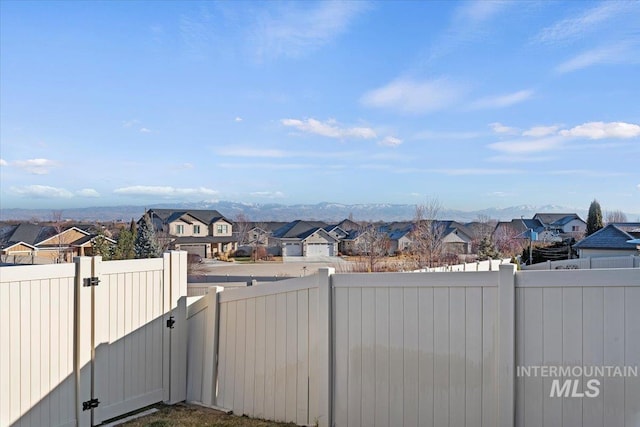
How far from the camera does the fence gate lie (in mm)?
4574

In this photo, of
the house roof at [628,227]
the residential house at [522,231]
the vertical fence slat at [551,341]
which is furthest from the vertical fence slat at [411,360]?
the house roof at [628,227]

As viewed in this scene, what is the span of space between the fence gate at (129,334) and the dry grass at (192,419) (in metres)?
0.25

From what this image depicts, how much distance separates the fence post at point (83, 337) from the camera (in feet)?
14.5

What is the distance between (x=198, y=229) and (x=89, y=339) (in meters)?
47.5

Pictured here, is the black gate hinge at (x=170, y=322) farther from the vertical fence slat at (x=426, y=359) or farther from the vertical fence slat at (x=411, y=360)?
the vertical fence slat at (x=426, y=359)

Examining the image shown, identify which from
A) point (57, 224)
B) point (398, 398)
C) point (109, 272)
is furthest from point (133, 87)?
point (57, 224)

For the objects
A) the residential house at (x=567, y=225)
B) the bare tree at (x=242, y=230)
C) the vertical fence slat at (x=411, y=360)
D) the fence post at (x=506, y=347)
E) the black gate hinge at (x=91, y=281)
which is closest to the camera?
the fence post at (x=506, y=347)

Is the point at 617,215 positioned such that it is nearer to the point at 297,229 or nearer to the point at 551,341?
the point at 297,229

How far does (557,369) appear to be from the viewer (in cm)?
361

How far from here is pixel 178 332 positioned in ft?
18.0

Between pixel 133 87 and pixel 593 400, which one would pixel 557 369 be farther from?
pixel 133 87

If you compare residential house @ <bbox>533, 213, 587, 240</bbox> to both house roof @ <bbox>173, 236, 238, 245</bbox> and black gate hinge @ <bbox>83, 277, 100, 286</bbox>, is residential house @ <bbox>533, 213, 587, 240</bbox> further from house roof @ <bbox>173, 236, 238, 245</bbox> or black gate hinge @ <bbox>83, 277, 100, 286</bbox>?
black gate hinge @ <bbox>83, 277, 100, 286</bbox>

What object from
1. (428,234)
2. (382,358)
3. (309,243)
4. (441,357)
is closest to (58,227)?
(309,243)

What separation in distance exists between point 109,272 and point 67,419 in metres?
1.38
